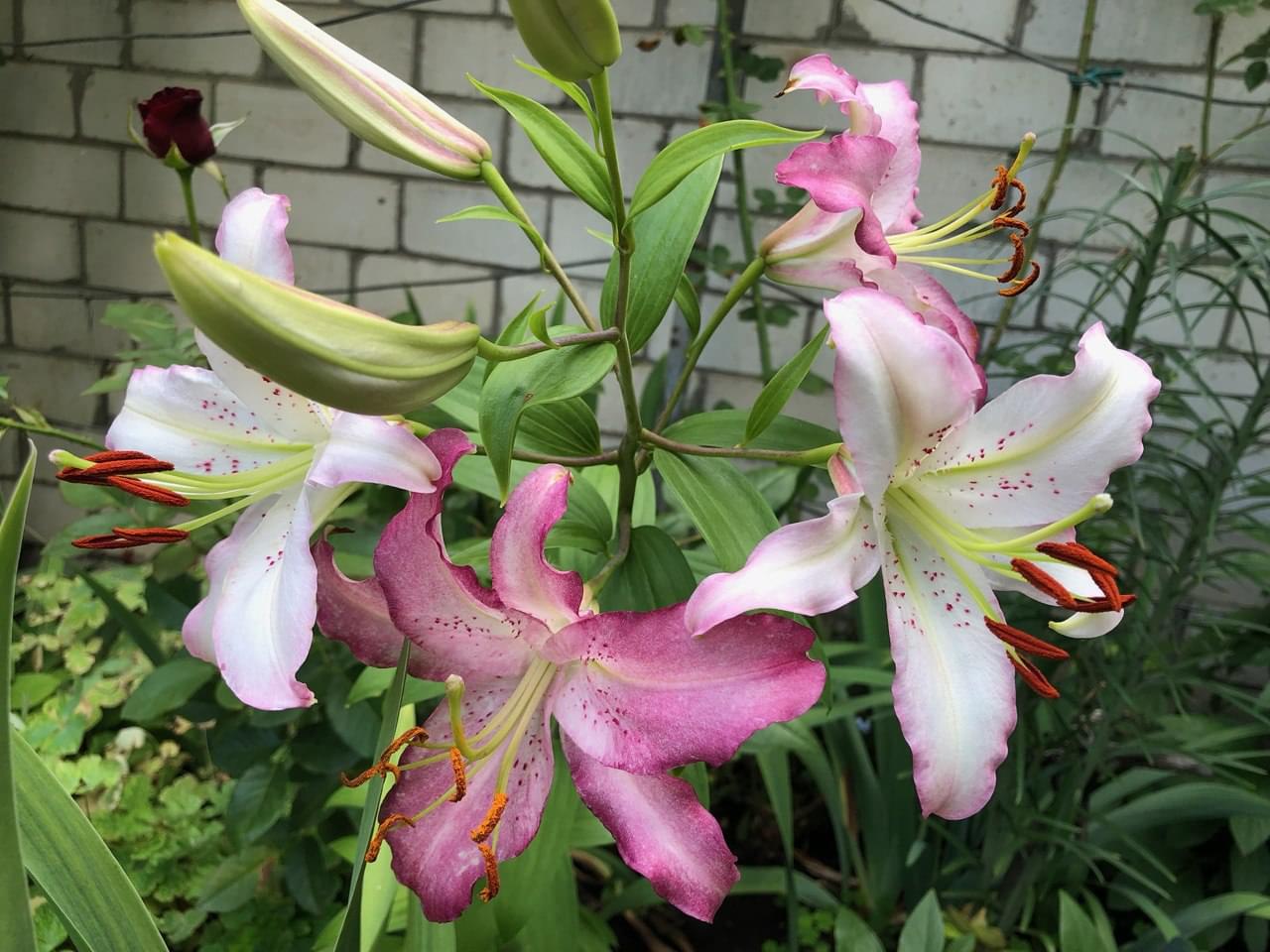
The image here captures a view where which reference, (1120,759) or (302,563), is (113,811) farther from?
(1120,759)

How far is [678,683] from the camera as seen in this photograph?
0.43m

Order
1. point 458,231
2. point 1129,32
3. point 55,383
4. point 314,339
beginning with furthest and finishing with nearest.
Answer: point 55,383 < point 458,231 < point 1129,32 < point 314,339

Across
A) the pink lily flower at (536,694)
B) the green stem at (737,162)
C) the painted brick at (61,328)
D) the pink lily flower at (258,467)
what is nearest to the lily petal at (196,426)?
the pink lily flower at (258,467)

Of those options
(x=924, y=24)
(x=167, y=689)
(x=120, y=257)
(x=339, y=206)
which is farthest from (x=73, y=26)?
(x=924, y=24)

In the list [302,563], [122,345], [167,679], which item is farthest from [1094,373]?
[122,345]

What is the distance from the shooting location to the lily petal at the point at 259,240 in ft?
1.50

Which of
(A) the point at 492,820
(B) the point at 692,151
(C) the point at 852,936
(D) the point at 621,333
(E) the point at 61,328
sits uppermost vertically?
(B) the point at 692,151

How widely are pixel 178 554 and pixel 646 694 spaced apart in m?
0.76

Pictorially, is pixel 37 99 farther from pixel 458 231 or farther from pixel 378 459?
pixel 378 459

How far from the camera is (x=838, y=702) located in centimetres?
115

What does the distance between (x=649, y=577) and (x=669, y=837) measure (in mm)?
187

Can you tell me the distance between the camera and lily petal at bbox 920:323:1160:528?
44 centimetres

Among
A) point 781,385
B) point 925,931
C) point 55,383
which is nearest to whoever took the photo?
point 781,385

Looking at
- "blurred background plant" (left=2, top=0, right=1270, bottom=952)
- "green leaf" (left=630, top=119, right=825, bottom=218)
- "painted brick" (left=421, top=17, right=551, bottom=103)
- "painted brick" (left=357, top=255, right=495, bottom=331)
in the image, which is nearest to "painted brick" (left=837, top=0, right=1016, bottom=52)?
"blurred background plant" (left=2, top=0, right=1270, bottom=952)
